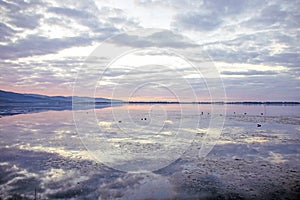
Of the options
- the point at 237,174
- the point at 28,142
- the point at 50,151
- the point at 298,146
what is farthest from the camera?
the point at 28,142

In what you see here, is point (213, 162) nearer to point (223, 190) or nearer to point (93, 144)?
point (223, 190)

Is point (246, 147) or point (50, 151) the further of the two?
point (246, 147)

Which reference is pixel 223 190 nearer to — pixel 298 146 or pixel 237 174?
pixel 237 174

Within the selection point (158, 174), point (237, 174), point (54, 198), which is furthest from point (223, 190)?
point (54, 198)

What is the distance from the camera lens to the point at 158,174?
15969mm

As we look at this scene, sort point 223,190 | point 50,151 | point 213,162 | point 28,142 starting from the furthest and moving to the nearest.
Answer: point 28,142, point 50,151, point 213,162, point 223,190

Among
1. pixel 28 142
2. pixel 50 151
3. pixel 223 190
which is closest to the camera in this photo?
pixel 223 190

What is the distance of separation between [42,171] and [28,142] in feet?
38.7

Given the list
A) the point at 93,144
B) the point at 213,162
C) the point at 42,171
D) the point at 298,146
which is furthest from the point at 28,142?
the point at 298,146

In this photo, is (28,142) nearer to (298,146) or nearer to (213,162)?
(213,162)

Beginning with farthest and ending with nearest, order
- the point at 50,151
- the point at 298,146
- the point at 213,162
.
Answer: the point at 298,146 < the point at 50,151 < the point at 213,162

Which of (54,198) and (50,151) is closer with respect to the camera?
(54,198)

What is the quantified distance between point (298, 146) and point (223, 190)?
51.4ft

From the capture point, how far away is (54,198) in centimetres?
1179
